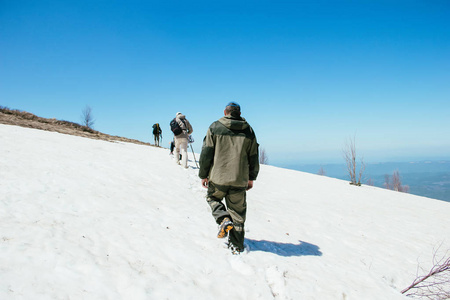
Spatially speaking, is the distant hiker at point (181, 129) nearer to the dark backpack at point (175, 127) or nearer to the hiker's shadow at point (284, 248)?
the dark backpack at point (175, 127)

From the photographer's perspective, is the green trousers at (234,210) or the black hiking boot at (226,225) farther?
the green trousers at (234,210)

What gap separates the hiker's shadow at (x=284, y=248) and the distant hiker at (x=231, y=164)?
0.67 m

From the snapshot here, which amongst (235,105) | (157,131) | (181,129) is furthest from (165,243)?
(157,131)

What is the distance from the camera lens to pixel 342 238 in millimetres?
6074

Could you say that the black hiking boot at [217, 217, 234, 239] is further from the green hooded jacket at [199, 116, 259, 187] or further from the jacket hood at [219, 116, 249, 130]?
the jacket hood at [219, 116, 249, 130]

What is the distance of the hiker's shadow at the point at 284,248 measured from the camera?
4.38 meters

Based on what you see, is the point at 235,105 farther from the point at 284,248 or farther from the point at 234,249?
the point at 284,248

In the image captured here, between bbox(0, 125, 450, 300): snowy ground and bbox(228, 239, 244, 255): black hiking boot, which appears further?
bbox(228, 239, 244, 255): black hiking boot

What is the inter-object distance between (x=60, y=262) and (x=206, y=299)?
1.90 m

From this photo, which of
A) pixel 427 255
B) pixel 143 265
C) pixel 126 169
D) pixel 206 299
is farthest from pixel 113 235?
pixel 427 255

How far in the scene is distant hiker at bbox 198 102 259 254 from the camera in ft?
12.2

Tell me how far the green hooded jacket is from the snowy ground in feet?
4.44

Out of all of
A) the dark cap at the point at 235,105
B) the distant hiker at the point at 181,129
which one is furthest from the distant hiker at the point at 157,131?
the dark cap at the point at 235,105

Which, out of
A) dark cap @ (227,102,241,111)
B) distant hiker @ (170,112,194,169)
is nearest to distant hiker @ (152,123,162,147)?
distant hiker @ (170,112,194,169)
